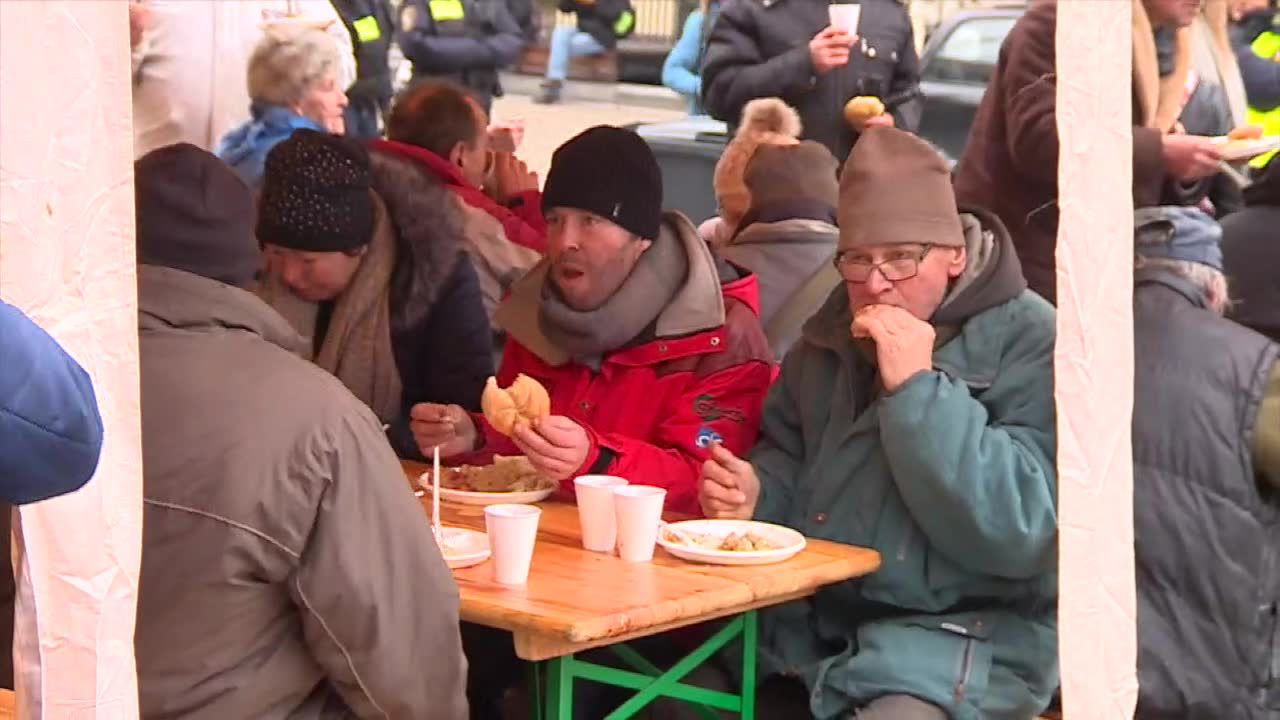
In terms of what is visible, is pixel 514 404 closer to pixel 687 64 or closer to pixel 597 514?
pixel 597 514

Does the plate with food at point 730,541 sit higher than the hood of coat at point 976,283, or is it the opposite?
the hood of coat at point 976,283

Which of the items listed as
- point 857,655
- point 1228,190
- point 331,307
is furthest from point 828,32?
point 857,655

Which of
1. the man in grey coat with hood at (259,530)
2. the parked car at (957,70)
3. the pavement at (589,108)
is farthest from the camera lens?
the pavement at (589,108)

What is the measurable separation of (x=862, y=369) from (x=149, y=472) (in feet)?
4.98

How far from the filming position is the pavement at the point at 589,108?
565 inches

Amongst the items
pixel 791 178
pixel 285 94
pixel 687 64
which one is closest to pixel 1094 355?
pixel 791 178

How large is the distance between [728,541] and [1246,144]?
174 centimetres

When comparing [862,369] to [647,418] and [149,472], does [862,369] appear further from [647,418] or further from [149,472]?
[149,472]

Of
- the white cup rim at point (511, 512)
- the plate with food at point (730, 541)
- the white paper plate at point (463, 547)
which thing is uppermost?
the white cup rim at point (511, 512)

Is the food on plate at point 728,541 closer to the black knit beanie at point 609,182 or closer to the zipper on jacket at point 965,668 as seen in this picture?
the zipper on jacket at point 965,668

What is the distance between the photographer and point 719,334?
4000 mm

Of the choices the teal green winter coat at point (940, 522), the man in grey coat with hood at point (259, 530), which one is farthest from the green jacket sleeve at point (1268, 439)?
the man in grey coat with hood at point (259, 530)

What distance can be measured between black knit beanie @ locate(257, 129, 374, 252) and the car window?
6.28 meters

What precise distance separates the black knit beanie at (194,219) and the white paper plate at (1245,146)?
2.33 m
